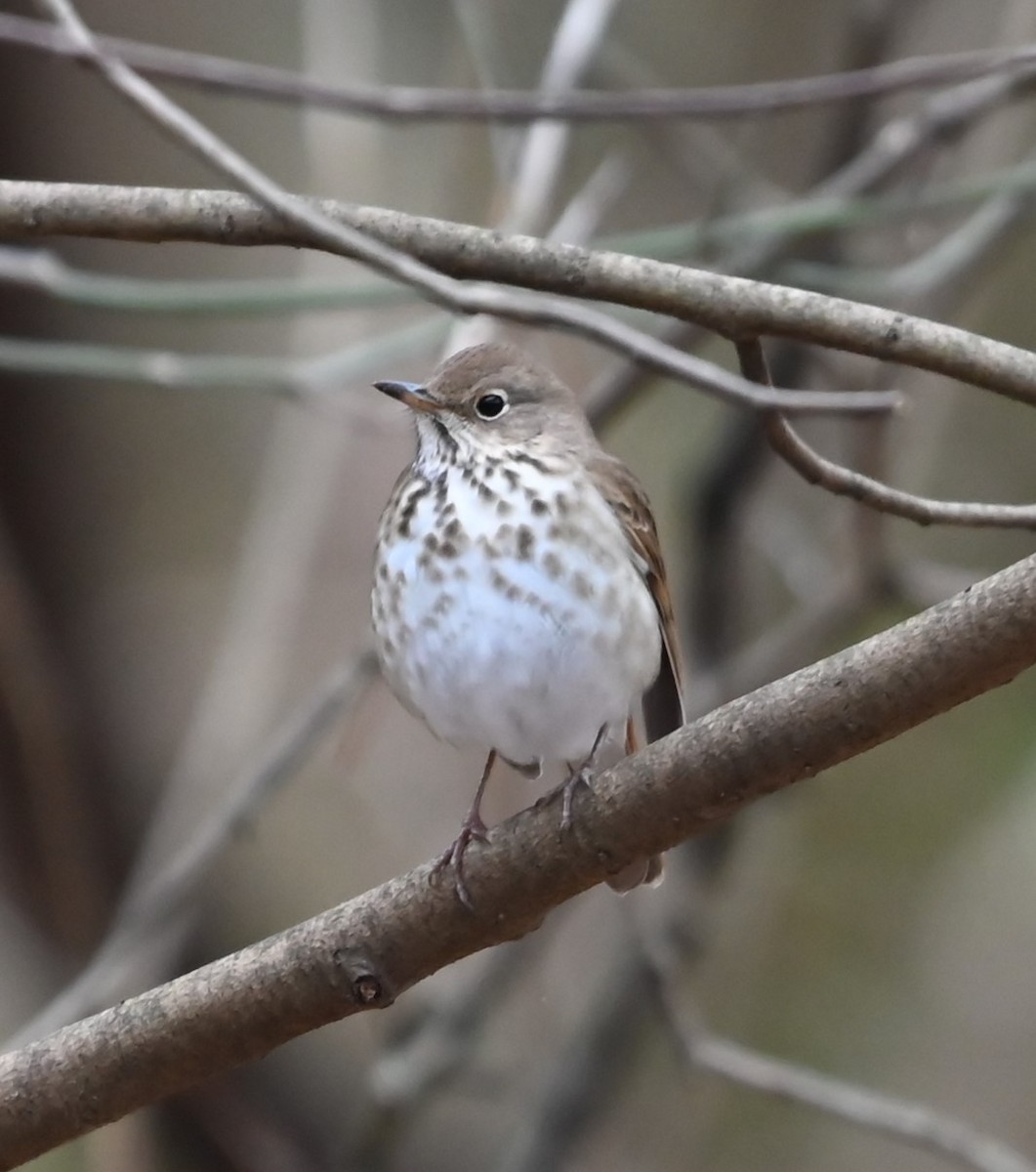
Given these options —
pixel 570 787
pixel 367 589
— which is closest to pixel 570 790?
pixel 570 787

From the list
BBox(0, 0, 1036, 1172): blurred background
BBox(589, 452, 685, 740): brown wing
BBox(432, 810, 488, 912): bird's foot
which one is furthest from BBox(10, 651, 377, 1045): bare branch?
BBox(432, 810, 488, 912): bird's foot

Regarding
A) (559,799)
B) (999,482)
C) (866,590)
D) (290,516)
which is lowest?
(999,482)

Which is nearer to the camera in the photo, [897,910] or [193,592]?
[193,592]

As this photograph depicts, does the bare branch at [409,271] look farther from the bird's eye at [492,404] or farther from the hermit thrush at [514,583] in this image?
the bird's eye at [492,404]

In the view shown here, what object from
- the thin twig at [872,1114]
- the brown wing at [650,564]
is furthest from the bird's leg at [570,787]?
the thin twig at [872,1114]

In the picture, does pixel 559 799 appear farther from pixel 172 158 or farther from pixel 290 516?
pixel 172 158

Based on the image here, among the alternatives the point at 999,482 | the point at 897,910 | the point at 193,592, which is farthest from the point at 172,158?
the point at 897,910
